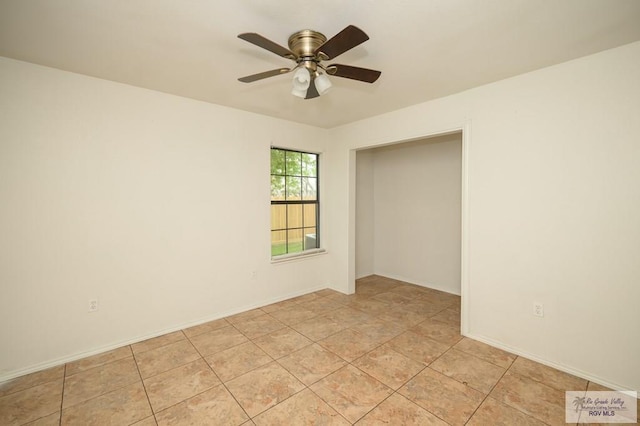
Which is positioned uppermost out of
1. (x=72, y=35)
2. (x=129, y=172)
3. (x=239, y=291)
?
(x=72, y=35)

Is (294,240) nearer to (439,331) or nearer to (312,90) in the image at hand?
(439,331)

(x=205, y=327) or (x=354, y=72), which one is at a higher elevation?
(x=354, y=72)

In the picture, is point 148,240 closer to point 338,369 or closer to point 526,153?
point 338,369

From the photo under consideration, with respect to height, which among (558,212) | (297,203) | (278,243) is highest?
(297,203)

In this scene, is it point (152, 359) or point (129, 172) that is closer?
point (152, 359)

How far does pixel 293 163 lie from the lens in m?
4.31

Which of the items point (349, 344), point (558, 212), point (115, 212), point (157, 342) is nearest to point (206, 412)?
point (157, 342)

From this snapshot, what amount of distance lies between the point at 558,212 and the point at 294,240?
10.3 ft

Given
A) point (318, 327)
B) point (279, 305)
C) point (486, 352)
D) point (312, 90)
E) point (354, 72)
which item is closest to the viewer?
point (354, 72)

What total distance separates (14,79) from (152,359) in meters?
2.63

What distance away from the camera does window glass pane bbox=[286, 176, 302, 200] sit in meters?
4.25

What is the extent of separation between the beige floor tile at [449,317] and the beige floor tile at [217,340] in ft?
7.47

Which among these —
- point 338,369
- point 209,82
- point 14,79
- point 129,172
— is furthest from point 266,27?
point 338,369

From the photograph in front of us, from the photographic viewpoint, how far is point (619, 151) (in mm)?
2121
